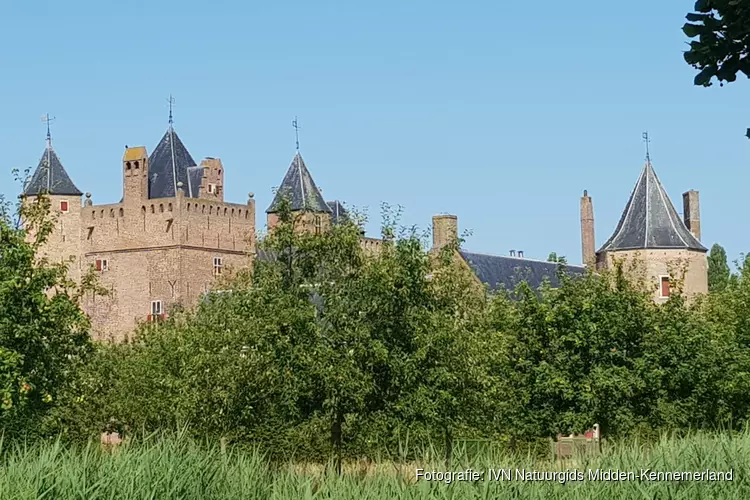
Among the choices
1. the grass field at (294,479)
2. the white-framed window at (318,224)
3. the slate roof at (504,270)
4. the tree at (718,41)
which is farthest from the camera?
the slate roof at (504,270)

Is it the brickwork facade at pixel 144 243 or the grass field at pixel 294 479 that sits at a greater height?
the brickwork facade at pixel 144 243

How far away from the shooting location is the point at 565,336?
26219 mm

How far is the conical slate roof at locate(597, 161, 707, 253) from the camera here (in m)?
56.9

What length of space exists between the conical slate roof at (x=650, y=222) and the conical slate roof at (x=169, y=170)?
822 inches

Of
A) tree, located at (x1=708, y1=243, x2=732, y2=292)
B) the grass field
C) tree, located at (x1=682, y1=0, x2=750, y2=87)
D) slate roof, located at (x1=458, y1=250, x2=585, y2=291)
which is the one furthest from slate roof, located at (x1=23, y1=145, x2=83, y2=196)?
tree, located at (x1=682, y1=0, x2=750, y2=87)

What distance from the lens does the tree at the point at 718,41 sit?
712 centimetres

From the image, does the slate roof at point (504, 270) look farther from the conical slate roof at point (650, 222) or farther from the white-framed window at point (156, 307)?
the white-framed window at point (156, 307)

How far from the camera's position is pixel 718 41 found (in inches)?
284

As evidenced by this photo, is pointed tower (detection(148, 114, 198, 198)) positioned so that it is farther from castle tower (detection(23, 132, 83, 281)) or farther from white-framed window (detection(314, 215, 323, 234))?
white-framed window (detection(314, 215, 323, 234))

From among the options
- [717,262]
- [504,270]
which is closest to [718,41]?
[504,270]

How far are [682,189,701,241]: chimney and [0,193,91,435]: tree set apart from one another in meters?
44.2

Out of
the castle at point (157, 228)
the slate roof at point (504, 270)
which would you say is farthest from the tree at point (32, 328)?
the castle at point (157, 228)

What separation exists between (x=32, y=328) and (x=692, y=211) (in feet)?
152

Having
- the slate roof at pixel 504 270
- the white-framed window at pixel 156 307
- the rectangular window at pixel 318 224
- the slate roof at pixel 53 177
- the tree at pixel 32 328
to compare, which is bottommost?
the tree at pixel 32 328
